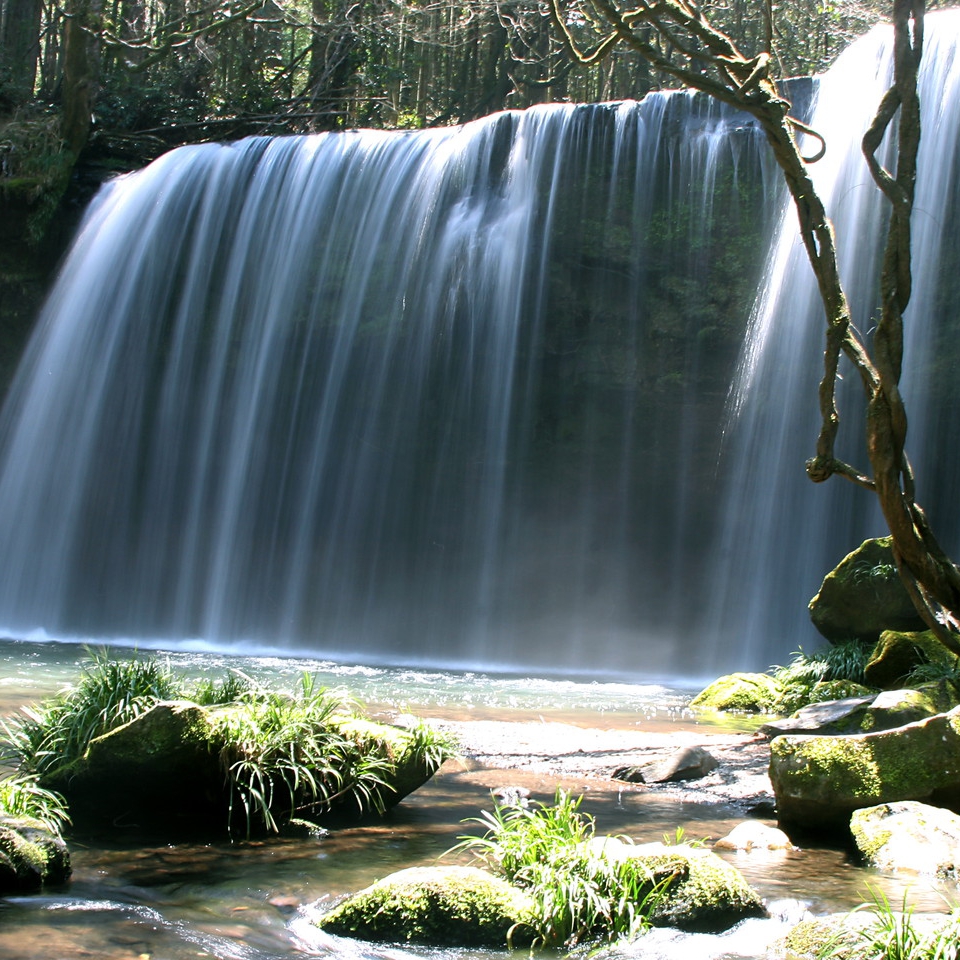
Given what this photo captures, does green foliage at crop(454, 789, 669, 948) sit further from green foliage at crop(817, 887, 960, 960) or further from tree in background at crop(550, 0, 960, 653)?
tree in background at crop(550, 0, 960, 653)

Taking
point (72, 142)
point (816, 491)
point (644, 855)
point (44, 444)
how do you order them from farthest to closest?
point (72, 142) < point (44, 444) < point (816, 491) < point (644, 855)

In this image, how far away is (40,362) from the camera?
16.2m

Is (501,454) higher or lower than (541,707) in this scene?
higher

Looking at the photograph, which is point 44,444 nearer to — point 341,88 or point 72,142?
point 72,142

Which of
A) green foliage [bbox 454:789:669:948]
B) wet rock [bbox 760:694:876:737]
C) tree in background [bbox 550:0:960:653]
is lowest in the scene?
green foliage [bbox 454:789:669:948]

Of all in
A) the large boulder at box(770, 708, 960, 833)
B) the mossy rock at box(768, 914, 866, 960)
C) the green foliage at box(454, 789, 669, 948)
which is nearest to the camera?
the mossy rock at box(768, 914, 866, 960)

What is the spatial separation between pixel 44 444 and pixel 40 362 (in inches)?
50.0

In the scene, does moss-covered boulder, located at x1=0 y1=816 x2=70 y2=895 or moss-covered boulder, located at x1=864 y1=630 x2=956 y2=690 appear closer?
moss-covered boulder, located at x1=0 y1=816 x2=70 y2=895

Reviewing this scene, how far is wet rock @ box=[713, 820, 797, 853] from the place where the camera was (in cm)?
462

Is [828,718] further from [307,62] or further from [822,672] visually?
[307,62]

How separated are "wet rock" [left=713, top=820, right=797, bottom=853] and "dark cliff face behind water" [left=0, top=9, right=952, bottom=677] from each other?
8.40m

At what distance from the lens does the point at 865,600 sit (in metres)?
9.24

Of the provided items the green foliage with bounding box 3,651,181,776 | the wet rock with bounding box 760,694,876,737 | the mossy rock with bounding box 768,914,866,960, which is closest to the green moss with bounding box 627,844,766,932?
the mossy rock with bounding box 768,914,866,960

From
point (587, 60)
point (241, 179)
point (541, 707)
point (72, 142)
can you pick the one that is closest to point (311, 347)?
point (241, 179)
